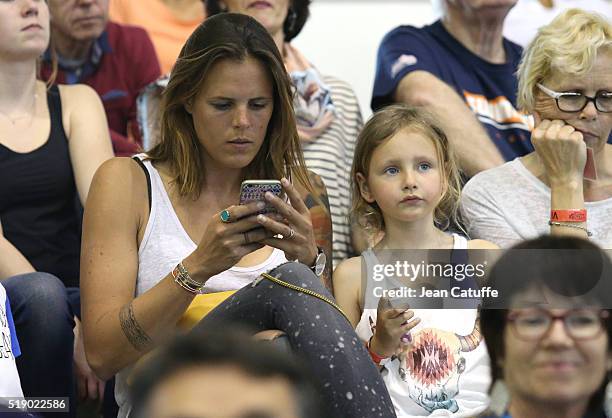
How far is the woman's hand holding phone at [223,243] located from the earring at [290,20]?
120 centimetres

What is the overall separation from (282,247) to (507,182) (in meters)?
0.77

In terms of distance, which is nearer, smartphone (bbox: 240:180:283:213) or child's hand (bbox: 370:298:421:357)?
smartphone (bbox: 240:180:283:213)

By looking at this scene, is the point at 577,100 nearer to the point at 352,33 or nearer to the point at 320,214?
the point at 320,214

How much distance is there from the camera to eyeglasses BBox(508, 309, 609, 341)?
53.5 inches

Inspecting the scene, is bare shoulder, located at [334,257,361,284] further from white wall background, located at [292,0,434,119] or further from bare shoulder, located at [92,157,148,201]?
white wall background, located at [292,0,434,119]

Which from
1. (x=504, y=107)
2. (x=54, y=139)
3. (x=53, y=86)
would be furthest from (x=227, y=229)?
(x=504, y=107)

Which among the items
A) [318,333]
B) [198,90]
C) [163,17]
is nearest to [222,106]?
[198,90]

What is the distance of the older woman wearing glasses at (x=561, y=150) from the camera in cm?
268

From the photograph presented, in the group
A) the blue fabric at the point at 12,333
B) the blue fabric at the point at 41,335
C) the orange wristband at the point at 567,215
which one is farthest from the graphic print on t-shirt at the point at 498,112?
the blue fabric at the point at 12,333

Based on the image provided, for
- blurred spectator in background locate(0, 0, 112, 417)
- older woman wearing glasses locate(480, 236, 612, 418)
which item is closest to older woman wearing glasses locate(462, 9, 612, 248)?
blurred spectator in background locate(0, 0, 112, 417)

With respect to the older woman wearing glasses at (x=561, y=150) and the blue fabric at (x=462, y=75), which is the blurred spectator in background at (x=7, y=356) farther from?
the blue fabric at (x=462, y=75)

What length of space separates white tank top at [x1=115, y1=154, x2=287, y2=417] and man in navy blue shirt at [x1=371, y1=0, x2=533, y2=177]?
2.79 feet

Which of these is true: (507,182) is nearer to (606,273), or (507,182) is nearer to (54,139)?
(54,139)

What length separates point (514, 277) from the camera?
140 centimetres
